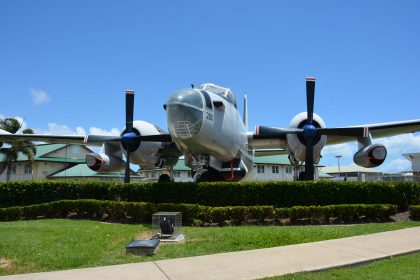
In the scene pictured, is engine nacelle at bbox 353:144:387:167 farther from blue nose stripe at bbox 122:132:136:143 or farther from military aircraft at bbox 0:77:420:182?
blue nose stripe at bbox 122:132:136:143

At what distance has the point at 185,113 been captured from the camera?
1200 centimetres

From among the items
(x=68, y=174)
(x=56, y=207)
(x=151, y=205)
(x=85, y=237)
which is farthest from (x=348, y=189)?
(x=68, y=174)

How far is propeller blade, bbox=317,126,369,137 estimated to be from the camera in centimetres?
1706

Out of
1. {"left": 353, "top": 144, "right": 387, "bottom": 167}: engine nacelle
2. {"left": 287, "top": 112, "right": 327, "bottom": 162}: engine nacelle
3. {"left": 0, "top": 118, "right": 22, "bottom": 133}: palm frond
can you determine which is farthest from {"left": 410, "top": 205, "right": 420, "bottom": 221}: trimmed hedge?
{"left": 0, "top": 118, "right": 22, "bottom": 133}: palm frond

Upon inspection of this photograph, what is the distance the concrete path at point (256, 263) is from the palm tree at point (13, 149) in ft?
142

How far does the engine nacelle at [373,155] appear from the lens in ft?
52.5

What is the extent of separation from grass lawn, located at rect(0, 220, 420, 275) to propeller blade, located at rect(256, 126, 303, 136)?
7.32 metres

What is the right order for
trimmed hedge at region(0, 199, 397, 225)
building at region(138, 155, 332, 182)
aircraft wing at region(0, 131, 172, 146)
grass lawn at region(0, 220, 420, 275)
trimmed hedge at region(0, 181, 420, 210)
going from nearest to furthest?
grass lawn at region(0, 220, 420, 275), trimmed hedge at region(0, 199, 397, 225), trimmed hedge at region(0, 181, 420, 210), aircraft wing at region(0, 131, 172, 146), building at region(138, 155, 332, 182)

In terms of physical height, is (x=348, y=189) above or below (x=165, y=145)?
below

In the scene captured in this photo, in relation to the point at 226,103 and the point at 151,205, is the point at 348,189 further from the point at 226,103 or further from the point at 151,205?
the point at 151,205

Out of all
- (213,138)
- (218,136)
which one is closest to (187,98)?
(213,138)

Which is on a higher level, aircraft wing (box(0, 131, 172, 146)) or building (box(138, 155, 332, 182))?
aircraft wing (box(0, 131, 172, 146))

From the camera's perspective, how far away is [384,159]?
627 inches

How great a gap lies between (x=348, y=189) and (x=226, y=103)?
18.3 feet
